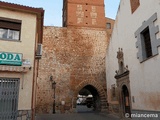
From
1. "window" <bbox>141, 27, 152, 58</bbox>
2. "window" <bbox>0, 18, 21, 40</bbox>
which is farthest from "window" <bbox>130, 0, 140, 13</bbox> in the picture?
"window" <bbox>0, 18, 21, 40</bbox>

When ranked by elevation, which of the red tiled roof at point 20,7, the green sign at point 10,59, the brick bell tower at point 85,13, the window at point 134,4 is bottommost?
the green sign at point 10,59

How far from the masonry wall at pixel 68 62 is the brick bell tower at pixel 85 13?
65cm

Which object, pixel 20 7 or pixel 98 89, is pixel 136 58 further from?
pixel 98 89

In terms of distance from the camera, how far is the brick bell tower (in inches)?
681

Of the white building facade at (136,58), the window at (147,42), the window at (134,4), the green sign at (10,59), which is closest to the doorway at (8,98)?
the green sign at (10,59)

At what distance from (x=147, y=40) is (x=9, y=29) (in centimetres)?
636

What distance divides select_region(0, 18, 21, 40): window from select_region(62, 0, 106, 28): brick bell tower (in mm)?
9698

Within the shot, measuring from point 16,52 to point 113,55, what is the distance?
794 cm

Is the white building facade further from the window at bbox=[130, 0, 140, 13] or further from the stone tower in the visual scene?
the stone tower

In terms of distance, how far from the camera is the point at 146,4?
8.58m

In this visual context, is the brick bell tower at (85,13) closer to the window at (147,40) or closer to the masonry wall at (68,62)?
the masonry wall at (68,62)

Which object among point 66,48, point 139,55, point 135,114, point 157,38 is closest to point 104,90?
point 66,48

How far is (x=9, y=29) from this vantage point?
7488mm

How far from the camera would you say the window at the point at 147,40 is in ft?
25.5
